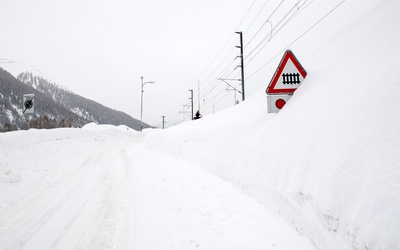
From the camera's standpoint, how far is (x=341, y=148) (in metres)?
2.69

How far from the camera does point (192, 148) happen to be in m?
9.95

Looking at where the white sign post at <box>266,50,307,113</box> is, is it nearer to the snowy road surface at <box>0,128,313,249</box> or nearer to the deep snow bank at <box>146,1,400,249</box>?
the deep snow bank at <box>146,1,400,249</box>

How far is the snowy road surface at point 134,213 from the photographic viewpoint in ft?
12.6

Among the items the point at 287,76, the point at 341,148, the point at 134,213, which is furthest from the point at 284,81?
the point at 134,213

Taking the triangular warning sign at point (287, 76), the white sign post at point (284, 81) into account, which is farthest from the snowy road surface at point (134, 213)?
the triangular warning sign at point (287, 76)

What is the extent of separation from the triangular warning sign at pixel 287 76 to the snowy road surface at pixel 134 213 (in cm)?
247

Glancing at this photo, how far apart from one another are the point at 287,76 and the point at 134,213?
15.5 ft

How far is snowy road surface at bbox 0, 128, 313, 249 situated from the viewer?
12.6ft

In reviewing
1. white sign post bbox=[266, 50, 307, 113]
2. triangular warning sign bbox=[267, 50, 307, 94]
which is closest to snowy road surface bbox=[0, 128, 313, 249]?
white sign post bbox=[266, 50, 307, 113]

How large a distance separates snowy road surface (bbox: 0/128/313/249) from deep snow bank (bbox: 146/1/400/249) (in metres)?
0.43

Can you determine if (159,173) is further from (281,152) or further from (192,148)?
(281,152)

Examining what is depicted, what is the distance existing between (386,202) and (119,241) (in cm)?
400

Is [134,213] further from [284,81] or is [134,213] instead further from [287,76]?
[287,76]

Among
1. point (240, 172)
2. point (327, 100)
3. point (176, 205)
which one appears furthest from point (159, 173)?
point (327, 100)
